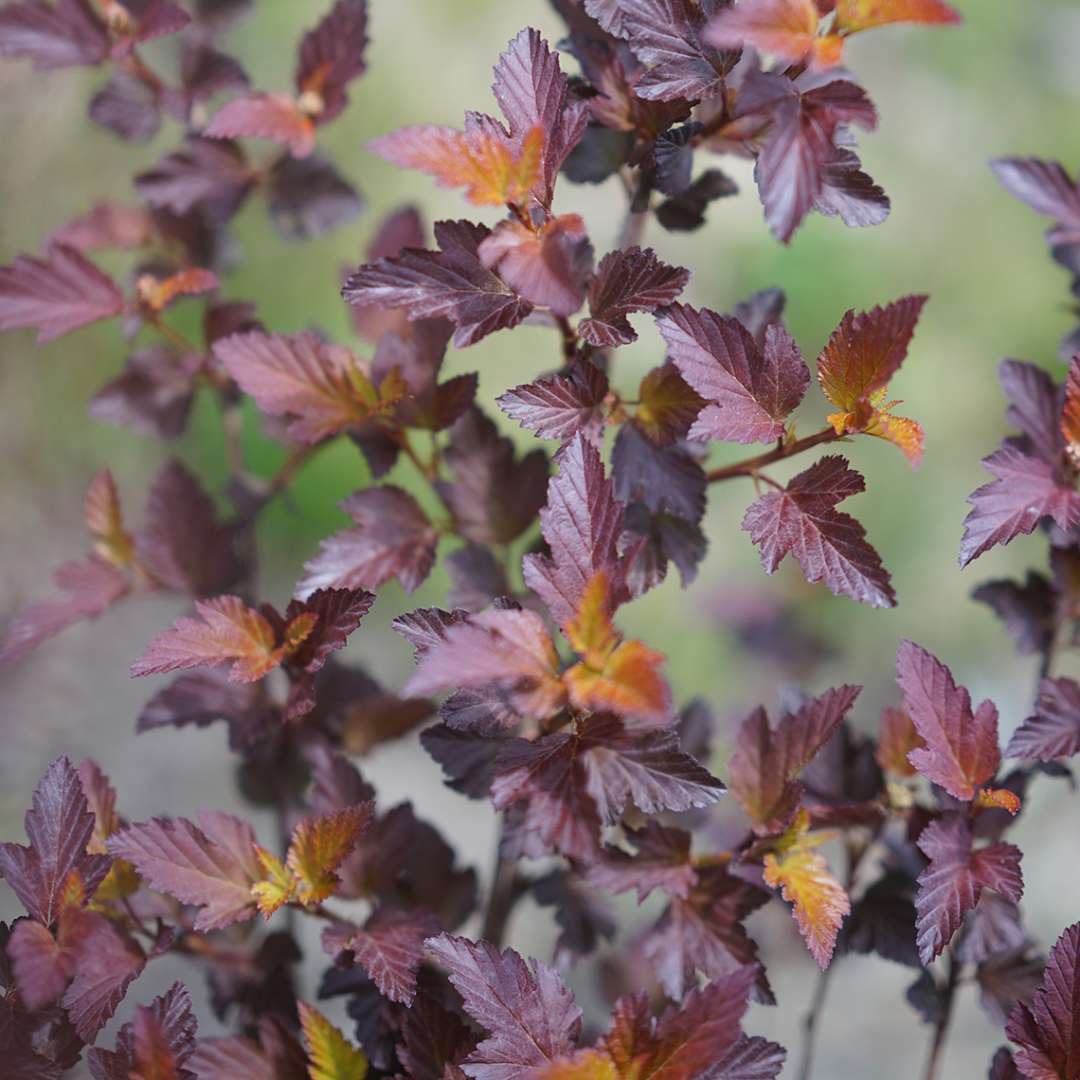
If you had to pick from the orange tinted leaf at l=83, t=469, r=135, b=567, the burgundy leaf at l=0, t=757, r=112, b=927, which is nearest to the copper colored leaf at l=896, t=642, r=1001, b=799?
the burgundy leaf at l=0, t=757, r=112, b=927

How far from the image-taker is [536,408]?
60 cm

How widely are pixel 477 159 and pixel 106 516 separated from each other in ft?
1.35

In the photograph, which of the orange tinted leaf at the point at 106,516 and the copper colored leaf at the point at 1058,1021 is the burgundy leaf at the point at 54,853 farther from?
the copper colored leaf at the point at 1058,1021

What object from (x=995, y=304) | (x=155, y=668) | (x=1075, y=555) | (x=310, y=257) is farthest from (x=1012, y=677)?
(x=155, y=668)

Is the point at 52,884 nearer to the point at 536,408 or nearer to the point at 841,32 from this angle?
the point at 536,408

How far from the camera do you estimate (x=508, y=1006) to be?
1.86 feet

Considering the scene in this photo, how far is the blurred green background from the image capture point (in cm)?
178

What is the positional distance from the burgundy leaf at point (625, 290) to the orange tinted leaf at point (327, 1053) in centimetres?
39

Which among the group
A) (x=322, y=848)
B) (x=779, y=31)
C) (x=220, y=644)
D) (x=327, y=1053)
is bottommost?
(x=327, y=1053)

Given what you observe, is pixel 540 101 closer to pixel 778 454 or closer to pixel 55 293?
pixel 778 454

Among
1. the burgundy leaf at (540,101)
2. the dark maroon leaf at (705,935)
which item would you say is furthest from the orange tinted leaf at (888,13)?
the dark maroon leaf at (705,935)

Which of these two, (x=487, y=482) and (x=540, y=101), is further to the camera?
(x=487, y=482)

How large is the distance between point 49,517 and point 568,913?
1562mm

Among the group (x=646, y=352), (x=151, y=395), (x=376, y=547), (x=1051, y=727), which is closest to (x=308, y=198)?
(x=151, y=395)
